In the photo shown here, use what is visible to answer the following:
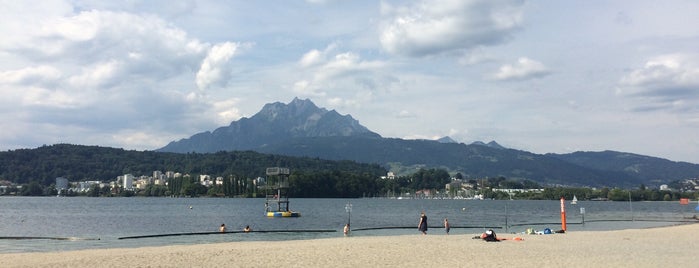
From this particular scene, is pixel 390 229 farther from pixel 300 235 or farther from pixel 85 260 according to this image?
pixel 85 260

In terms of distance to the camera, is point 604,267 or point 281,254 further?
point 281,254

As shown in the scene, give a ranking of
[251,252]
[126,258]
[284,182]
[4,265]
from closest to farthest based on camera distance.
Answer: [4,265]
[126,258]
[251,252]
[284,182]

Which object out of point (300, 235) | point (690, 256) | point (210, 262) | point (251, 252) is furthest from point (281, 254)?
point (300, 235)

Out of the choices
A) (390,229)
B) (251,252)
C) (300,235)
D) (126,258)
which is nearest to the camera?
(126,258)

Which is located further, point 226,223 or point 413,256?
point 226,223

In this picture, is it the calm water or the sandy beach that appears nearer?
the sandy beach

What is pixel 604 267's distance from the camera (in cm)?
2284

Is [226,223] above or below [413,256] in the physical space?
below

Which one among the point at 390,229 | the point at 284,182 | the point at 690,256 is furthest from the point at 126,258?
the point at 284,182

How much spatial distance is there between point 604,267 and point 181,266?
1616cm

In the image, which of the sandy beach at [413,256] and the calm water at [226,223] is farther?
the calm water at [226,223]

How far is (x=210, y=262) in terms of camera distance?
2480 centimetres

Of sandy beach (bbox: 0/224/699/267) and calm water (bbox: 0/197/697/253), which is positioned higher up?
sandy beach (bbox: 0/224/699/267)

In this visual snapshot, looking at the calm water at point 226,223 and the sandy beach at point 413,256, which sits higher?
the sandy beach at point 413,256
